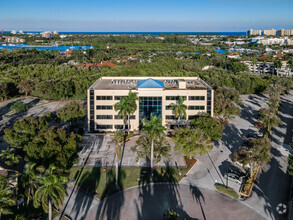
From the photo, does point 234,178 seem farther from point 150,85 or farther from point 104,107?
point 104,107

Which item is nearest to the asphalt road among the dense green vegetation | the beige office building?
the beige office building

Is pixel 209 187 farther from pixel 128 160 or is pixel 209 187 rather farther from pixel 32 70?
pixel 32 70

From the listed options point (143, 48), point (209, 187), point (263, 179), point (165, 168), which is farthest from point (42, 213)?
point (143, 48)

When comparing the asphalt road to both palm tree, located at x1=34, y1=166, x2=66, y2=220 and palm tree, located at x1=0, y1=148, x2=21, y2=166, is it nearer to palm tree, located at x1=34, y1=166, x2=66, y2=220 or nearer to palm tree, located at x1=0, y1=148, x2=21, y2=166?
palm tree, located at x1=34, y1=166, x2=66, y2=220

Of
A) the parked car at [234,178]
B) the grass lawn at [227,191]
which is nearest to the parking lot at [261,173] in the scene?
the parked car at [234,178]

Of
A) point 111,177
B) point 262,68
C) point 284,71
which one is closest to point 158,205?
point 111,177

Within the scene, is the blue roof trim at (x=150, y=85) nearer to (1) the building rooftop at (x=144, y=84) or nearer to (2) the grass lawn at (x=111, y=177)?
(1) the building rooftop at (x=144, y=84)
